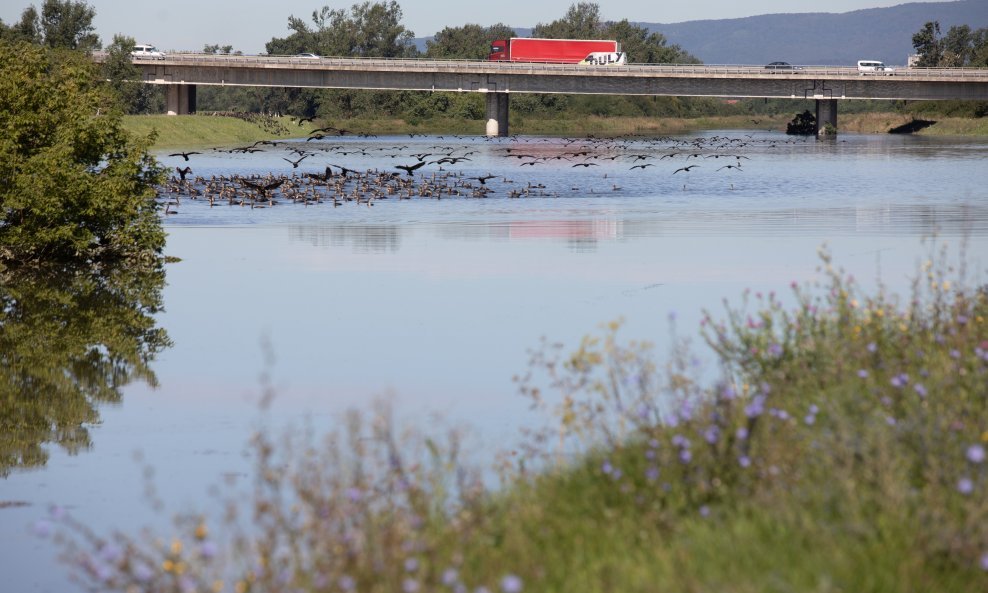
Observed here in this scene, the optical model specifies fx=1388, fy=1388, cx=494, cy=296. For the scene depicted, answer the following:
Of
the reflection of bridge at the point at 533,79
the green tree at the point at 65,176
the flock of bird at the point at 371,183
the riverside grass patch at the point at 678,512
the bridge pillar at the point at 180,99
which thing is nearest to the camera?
the riverside grass patch at the point at 678,512

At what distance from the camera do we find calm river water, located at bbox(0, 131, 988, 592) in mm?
11852

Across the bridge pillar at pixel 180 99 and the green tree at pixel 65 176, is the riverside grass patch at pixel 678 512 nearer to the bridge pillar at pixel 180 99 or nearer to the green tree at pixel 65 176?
the green tree at pixel 65 176

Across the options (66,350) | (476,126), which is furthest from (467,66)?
(66,350)

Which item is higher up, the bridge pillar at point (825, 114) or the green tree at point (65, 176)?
the bridge pillar at point (825, 114)

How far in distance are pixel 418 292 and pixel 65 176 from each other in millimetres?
A: 7976

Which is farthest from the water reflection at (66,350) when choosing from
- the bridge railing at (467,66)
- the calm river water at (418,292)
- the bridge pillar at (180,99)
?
the bridge pillar at (180,99)

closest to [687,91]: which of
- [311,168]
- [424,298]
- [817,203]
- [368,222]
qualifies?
[311,168]

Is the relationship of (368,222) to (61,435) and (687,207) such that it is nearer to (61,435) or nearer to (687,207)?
(687,207)

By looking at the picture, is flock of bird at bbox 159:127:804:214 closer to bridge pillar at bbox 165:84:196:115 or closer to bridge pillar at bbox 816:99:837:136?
bridge pillar at bbox 165:84:196:115

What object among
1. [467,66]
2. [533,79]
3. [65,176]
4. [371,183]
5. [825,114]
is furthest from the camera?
[825,114]

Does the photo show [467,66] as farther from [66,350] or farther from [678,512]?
[678,512]

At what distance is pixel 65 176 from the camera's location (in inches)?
1002

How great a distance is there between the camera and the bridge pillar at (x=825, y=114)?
12619 centimetres

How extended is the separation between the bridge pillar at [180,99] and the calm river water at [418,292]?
77.7 metres
